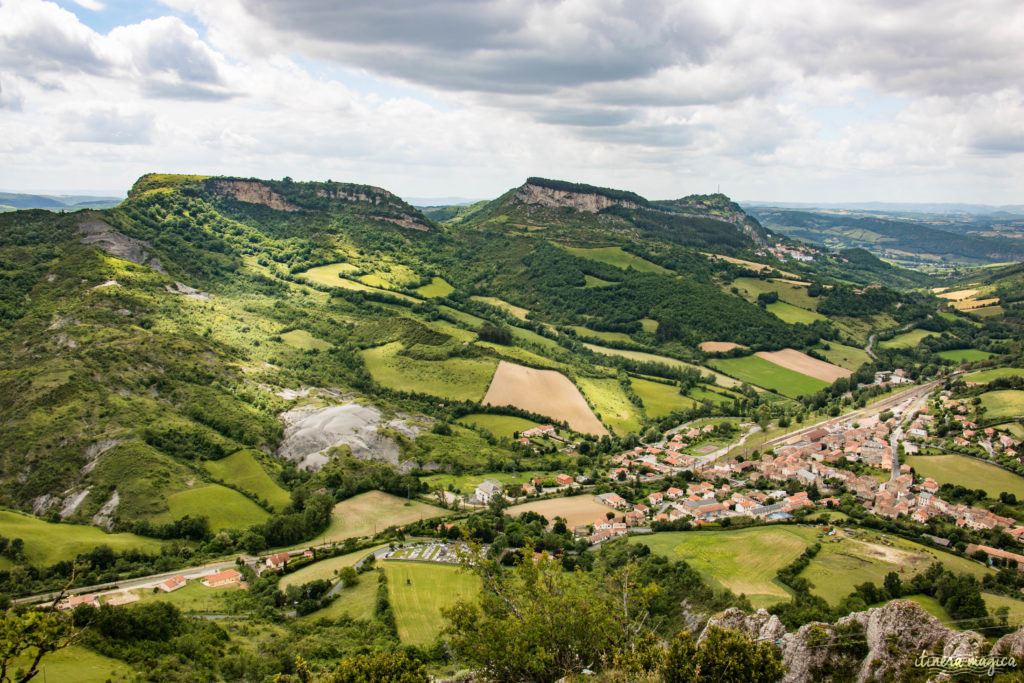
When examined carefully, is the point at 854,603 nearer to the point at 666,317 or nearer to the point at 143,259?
the point at 666,317

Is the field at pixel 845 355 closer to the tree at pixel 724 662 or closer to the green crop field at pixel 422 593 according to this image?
the green crop field at pixel 422 593

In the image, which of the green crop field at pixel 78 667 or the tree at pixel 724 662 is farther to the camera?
the green crop field at pixel 78 667

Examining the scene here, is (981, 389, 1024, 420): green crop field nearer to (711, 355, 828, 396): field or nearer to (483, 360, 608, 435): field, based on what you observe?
(711, 355, 828, 396): field

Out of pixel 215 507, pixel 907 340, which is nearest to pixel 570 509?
pixel 215 507

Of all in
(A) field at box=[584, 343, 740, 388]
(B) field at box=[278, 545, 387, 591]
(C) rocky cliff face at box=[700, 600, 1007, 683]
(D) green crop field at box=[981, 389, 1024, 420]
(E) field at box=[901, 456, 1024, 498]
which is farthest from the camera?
(A) field at box=[584, 343, 740, 388]

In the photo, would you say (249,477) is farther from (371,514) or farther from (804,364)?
(804,364)

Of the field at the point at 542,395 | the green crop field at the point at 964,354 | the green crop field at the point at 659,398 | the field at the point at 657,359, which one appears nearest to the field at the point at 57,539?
the field at the point at 542,395

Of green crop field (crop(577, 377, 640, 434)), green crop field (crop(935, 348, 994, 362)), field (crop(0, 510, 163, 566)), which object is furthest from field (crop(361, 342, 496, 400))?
green crop field (crop(935, 348, 994, 362))

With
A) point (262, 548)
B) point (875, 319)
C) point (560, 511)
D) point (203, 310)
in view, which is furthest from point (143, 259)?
point (875, 319)
